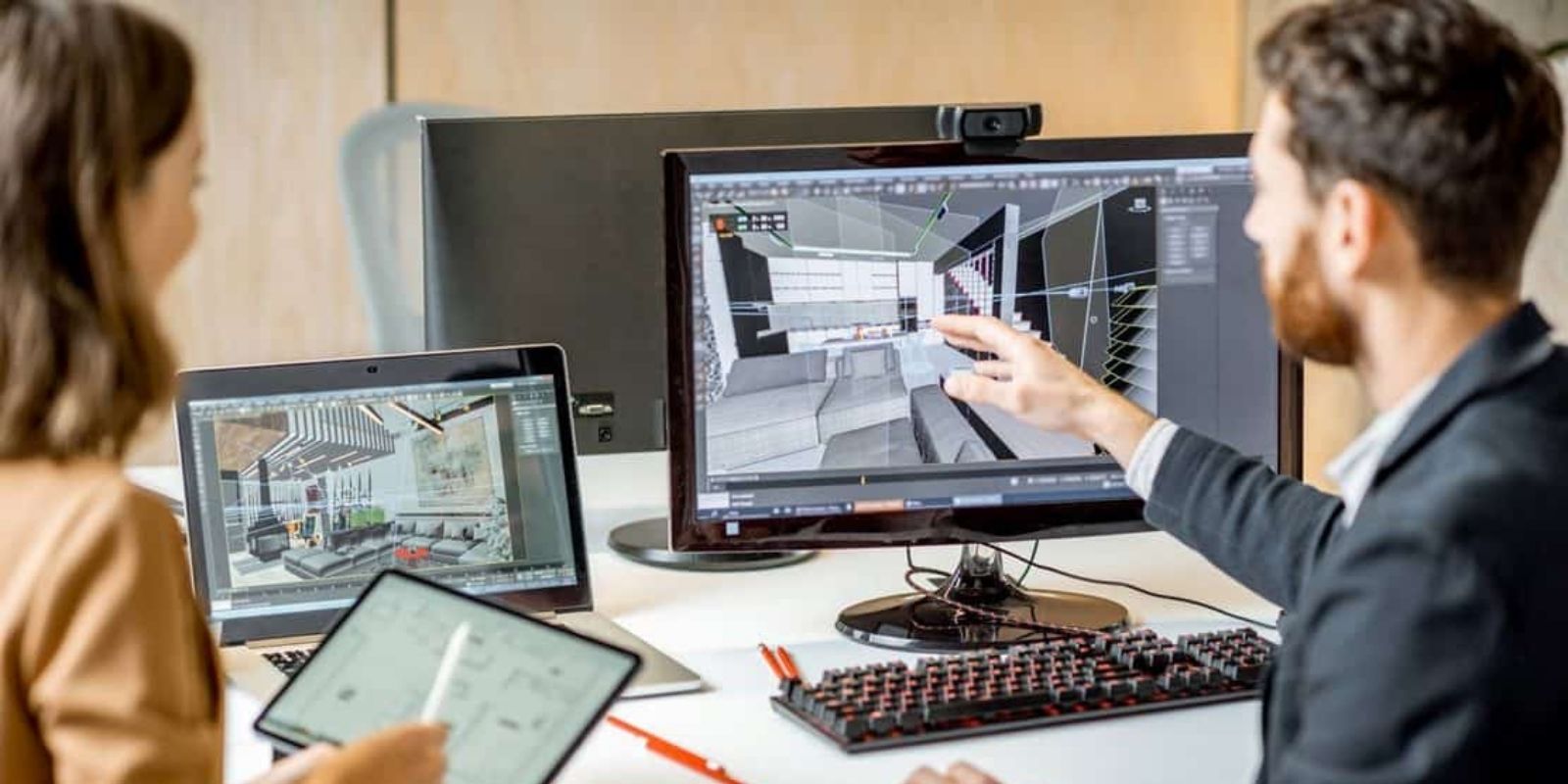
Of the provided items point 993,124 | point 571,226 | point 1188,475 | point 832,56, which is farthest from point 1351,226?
point 832,56

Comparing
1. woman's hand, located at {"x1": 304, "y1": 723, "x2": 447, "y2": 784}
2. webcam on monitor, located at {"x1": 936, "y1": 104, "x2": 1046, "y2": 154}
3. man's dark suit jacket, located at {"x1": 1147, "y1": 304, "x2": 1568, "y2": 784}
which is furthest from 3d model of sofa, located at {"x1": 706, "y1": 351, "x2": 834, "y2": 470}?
man's dark suit jacket, located at {"x1": 1147, "y1": 304, "x2": 1568, "y2": 784}

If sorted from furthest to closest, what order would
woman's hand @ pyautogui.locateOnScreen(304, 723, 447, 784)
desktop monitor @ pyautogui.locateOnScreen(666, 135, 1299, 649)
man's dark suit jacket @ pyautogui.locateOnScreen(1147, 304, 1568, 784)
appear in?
desktop monitor @ pyautogui.locateOnScreen(666, 135, 1299, 649)
woman's hand @ pyautogui.locateOnScreen(304, 723, 447, 784)
man's dark suit jacket @ pyautogui.locateOnScreen(1147, 304, 1568, 784)

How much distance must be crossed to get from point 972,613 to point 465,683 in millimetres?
583

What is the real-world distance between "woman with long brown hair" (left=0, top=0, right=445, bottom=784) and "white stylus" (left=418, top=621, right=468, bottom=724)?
0.20 metres

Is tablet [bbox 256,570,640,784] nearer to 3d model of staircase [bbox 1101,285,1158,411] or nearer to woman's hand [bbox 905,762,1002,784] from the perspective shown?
woman's hand [bbox 905,762,1002,784]

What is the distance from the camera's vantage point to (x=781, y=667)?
1.51 metres

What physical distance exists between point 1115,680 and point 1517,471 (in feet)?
1.62

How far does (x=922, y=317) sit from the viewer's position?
1.60 meters

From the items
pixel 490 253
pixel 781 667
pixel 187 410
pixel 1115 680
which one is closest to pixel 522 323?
pixel 490 253

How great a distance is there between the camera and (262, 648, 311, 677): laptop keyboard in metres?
1.47

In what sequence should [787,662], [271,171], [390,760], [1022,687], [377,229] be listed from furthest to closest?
1. [271,171]
2. [377,229]
3. [787,662]
4. [1022,687]
5. [390,760]

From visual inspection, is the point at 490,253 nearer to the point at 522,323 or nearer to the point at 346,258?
the point at 522,323

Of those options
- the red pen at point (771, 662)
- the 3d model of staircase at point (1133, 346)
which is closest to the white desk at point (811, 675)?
the red pen at point (771, 662)

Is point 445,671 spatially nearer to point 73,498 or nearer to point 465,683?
point 465,683
